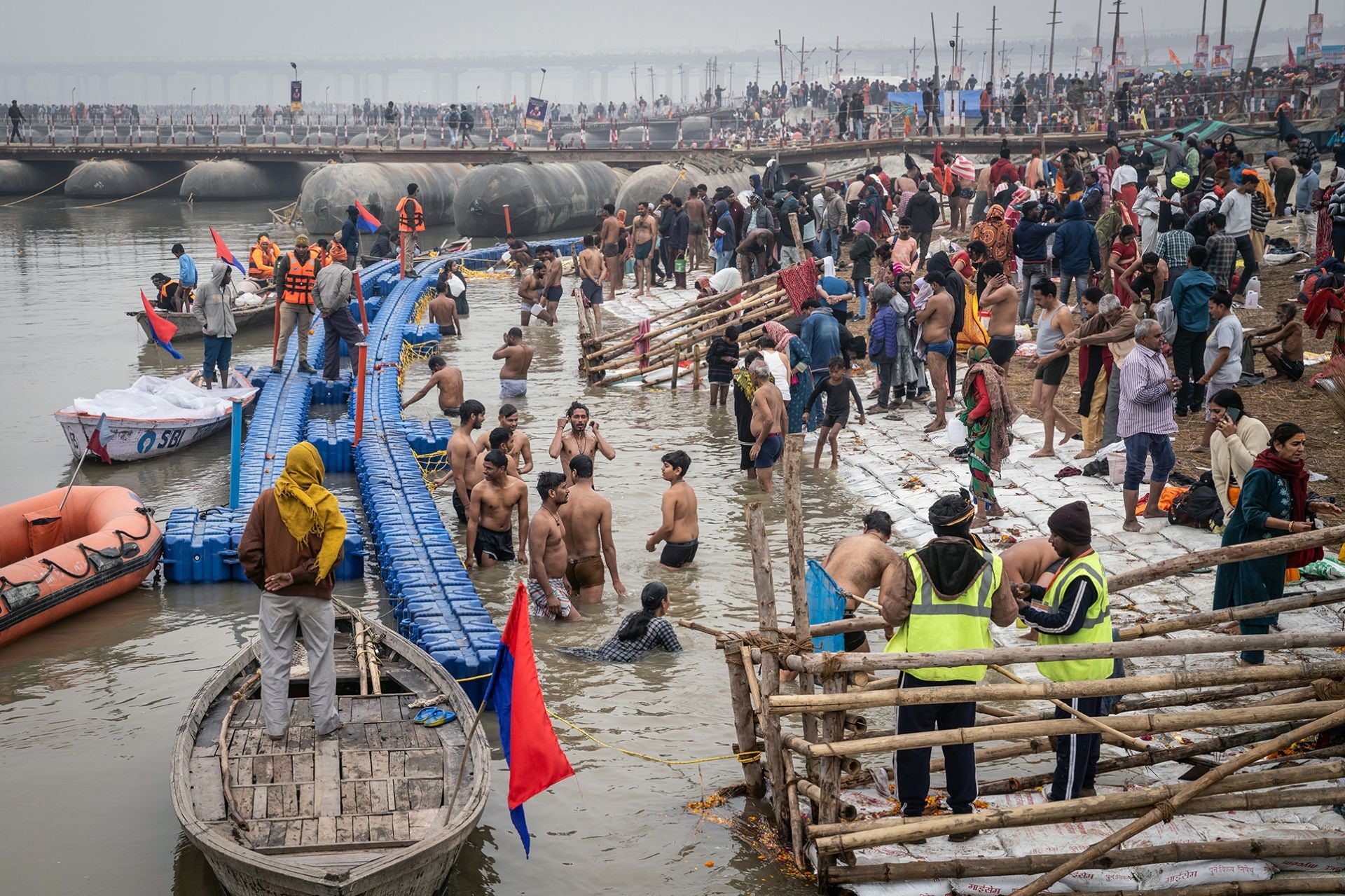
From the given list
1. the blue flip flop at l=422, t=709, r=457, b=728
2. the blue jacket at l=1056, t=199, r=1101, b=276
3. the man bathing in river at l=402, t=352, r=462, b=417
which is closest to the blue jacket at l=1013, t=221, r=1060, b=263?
the blue jacket at l=1056, t=199, r=1101, b=276

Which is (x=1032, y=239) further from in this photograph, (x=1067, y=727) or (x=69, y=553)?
(x=69, y=553)

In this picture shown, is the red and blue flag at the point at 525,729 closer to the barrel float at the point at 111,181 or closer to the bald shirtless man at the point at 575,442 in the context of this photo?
the bald shirtless man at the point at 575,442

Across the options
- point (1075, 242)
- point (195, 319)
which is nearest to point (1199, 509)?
point (1075, 242)

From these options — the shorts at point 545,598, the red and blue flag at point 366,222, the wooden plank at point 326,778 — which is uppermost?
the red and blue flag at point 366,222

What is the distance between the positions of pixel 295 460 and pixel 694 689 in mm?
3560

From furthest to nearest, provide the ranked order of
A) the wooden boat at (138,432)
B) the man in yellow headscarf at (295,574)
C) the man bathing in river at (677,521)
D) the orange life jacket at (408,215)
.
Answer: the orange life jacket at (408,215) < the wooden boat at (138,432) < the man bathing in river at (677,521) < the man in yellow headscarf at (295,574)

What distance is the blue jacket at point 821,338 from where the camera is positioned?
14242 mm

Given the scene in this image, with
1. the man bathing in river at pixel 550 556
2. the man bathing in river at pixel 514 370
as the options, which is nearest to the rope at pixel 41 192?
the man bathing in river at pixel 514 370

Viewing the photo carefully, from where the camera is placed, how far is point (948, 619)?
21.1 ft

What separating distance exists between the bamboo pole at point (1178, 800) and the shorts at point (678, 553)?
18.1 ft

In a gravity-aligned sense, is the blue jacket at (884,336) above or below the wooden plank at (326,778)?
above

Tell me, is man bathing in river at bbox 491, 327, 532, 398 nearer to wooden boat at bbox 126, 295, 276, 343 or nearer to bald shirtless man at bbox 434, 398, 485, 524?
wooden boat at bbox 126, 295, 276, 343

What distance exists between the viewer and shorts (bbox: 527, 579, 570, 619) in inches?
401

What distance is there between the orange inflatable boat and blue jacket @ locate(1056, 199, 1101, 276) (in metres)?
11.5
